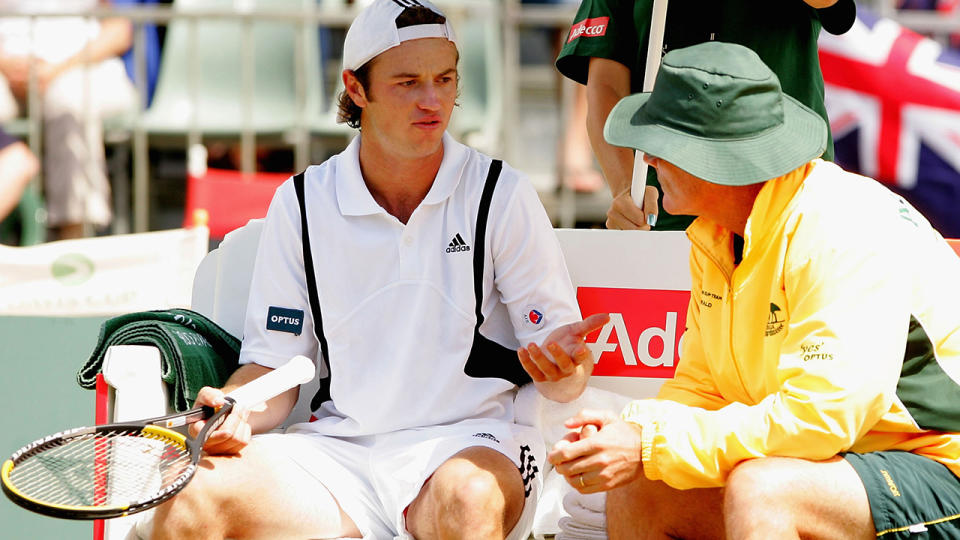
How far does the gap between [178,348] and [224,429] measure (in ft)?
1.16

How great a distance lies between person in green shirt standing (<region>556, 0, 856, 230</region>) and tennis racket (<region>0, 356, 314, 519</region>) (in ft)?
5.40

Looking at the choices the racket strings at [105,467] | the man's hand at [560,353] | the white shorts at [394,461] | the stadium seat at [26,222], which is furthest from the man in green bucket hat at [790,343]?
the stadium seat at [26,222]

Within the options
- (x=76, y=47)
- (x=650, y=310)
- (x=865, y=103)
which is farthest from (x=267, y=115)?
(x=650, y=310)

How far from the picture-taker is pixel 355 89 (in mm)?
3916

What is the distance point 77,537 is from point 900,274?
3.04 metres

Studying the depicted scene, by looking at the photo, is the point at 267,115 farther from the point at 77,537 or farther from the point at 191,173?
the point at 77,537

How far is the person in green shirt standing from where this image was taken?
4062 millimetres

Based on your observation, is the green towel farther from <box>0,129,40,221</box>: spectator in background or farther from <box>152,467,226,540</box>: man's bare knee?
<box>0,129,40,221</box>: spectator in background

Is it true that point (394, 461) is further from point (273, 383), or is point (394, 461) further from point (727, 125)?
point (727, 125)

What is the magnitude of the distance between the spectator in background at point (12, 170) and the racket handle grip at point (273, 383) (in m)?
4.60

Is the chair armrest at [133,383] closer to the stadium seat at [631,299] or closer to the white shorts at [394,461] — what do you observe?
the white shorts at [394,461]

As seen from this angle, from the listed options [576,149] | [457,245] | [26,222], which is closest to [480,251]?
[457,245]

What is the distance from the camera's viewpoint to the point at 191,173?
782 cm

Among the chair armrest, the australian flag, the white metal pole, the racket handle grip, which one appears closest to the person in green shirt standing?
the white metal pole
